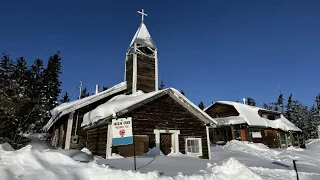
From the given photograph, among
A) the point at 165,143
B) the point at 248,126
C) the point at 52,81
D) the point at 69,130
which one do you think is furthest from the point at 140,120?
the point at 52,81

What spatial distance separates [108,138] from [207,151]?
22.3 ft

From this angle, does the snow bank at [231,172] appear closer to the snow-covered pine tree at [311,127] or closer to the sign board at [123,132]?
the sign board at [123,132]

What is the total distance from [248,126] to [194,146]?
56.4 ft

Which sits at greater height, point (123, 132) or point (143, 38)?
point (143, 38)

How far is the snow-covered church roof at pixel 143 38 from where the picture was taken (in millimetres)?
20102

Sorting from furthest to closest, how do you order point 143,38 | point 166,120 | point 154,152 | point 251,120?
point 251,120 < point 143,38 < point 166,120 < point 154,152

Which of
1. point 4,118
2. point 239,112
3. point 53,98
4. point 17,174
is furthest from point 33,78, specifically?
point 17,174

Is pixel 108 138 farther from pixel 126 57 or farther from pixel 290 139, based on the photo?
pixel 290 139

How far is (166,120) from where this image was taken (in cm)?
1442

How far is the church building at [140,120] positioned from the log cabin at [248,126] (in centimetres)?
1621

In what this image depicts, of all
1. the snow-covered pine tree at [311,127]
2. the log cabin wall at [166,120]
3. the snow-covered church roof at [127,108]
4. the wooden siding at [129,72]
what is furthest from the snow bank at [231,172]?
the snow-covered pine tree at [311,127]

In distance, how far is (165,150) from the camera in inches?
555

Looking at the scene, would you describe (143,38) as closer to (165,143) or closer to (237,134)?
(165,143)

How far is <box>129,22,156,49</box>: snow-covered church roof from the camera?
20.1 meters
